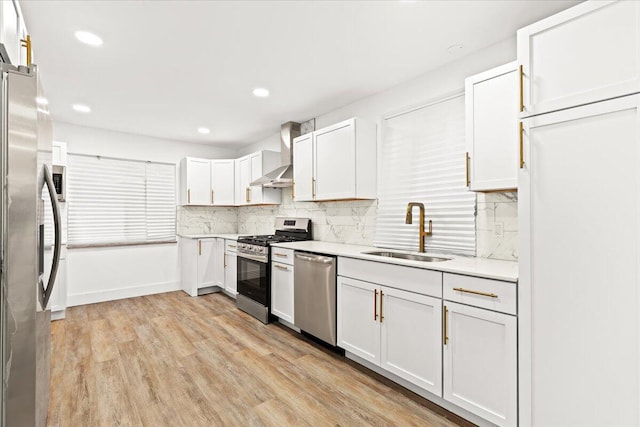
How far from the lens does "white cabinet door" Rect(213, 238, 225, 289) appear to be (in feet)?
15.9

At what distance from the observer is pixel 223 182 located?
5.25m

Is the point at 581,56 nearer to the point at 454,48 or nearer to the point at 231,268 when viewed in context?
the point at 454,48

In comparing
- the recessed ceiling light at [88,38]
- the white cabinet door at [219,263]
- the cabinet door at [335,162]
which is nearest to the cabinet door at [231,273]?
the white cabinet door at [219,263]

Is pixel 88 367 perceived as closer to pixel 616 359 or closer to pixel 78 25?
pixel 78 25

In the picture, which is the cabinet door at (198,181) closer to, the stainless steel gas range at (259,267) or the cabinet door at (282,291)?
the stainless steel gas range at (259,267)

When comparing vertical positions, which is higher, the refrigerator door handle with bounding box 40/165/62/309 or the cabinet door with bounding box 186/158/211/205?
the cabinet door with bounding box 186/158/211/205

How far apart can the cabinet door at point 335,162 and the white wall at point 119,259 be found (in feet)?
9.73

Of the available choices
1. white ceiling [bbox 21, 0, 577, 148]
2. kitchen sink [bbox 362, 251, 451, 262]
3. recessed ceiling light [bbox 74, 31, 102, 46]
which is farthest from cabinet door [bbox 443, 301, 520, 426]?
recessed ceiling light [bbox 74, 31, 102, 46]

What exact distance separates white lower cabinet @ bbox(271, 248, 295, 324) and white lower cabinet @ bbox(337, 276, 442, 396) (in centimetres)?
74

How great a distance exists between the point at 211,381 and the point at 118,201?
140 inches

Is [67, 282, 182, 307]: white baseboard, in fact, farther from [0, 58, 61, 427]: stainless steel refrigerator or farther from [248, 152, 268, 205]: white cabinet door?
[0, 58, 61, 427]: stainless steel refrigerator

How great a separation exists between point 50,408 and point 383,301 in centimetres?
230

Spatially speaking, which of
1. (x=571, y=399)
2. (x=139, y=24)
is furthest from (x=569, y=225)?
(x=139, y=24)

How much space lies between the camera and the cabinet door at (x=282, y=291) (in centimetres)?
330
